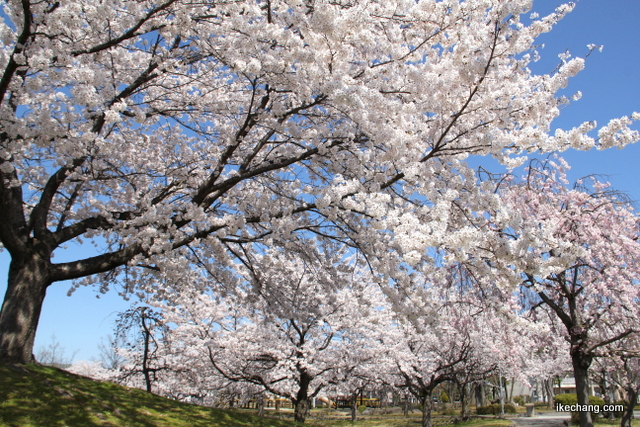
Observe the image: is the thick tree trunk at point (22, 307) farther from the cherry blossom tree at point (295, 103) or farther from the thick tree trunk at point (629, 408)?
the thick tree trunk at point (629, 408)

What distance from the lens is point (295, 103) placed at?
7.48m

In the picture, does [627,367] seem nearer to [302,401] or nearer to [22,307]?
[302,401]

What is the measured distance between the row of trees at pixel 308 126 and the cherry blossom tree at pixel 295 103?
0.10 ft

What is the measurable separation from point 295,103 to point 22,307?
18.8ft

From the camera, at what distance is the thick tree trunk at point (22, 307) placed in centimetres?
627

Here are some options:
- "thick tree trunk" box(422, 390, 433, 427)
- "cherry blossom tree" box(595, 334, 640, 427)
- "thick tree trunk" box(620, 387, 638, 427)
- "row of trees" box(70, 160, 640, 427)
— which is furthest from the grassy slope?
"thick tree trunk" box(620, 387, 638, 427)

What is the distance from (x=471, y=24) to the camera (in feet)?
17.7

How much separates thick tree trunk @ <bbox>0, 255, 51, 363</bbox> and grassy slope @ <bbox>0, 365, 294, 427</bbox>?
1.09ft

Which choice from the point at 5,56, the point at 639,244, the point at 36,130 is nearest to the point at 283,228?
the point at 36,130

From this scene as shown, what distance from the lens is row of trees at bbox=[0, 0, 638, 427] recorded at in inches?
193

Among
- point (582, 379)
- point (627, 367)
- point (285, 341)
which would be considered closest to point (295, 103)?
point (582, 379)

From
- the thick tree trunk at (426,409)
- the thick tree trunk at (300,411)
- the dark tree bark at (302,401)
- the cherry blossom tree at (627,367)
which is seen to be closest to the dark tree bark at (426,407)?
the thick tree trunk at (426,409)

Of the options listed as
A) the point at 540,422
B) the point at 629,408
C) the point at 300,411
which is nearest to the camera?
the point at 629,408

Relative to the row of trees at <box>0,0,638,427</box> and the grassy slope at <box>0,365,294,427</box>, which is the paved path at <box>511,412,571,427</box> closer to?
the row of trees at <box>0,0,638,427</box>
